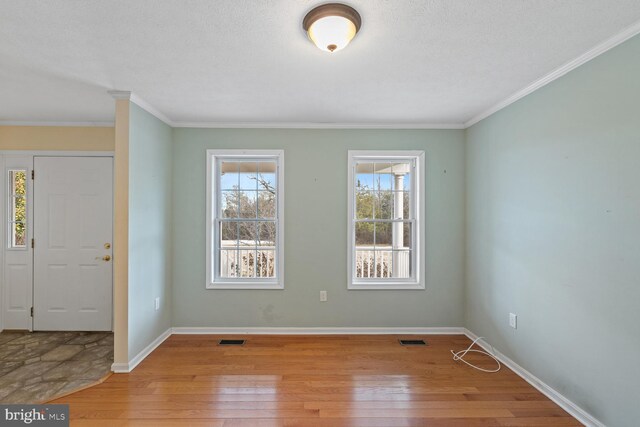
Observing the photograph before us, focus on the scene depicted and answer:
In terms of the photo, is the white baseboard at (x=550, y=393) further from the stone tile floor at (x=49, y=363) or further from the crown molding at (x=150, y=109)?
the crown molding at (x=150, y=109)

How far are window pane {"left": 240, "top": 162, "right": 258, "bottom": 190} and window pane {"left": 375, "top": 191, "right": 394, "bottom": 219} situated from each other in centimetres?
152

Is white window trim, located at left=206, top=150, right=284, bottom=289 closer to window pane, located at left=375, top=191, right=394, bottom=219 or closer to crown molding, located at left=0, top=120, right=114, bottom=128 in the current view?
window pane, located at left=375, top=191, right=394, bottom=219

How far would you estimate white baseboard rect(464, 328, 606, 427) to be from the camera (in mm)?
2035

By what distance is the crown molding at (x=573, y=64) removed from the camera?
177 cm

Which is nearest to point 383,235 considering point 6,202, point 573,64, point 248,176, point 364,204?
point 364,204

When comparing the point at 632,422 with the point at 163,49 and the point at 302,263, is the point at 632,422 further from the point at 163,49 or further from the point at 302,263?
the point at 163,49

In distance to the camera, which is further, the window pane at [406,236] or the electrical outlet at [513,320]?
the window pane at [406,236]

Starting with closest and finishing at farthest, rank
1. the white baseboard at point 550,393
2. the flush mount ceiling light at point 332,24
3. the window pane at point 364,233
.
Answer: the flush mount ceiling light at point 332,24
the white baseboard at point 550,393
the window pane at point 364,233

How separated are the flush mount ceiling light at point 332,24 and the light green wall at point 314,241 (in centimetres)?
187

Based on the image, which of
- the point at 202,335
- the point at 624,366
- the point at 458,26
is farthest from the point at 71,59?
the point at 624,366

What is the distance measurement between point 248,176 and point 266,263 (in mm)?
1095

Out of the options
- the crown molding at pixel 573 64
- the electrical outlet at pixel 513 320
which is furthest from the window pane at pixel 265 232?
the crown molding at pixel 573 64

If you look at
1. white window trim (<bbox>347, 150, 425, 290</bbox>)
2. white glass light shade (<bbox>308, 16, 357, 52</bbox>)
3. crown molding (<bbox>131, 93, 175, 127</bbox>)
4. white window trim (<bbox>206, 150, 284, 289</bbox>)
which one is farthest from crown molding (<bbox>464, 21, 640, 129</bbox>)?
crown molding (<bbox>131, 93, 175, 127</bbox>)

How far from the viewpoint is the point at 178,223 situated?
3.57 m
